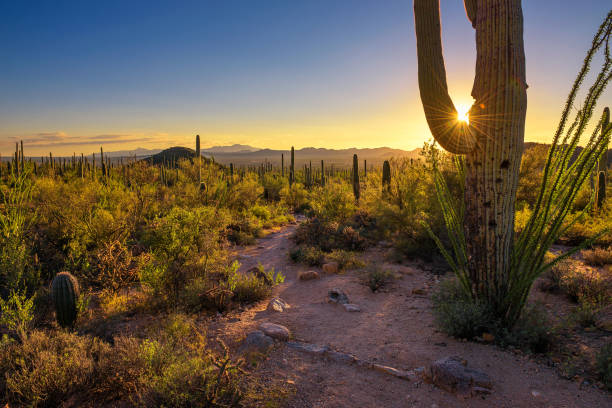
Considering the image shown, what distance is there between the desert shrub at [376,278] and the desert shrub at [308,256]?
1603 mm

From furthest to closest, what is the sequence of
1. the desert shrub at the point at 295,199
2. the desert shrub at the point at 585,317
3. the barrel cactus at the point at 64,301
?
the desert shrub at the point at 295,199 < the barrel cactus at the point at 64,301 < the desert shrub at the point at 585,317

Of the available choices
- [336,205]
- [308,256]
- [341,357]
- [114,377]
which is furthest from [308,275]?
[336,205]

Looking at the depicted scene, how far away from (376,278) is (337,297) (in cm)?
102

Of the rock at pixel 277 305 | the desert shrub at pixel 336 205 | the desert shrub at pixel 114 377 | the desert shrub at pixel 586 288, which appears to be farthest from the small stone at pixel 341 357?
the desert shrub at pixel 336 205

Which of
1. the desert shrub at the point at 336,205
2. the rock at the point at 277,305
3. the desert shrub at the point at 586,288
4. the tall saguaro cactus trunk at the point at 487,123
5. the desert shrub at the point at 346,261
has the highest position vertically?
the tall saguaro cactus trunk at the point at 487,123

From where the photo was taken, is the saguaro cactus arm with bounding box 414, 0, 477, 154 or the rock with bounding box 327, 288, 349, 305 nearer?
the saguaro cactus arm with bounding box 414, 0, 477, 154

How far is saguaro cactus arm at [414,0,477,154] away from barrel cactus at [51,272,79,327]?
17.4ft

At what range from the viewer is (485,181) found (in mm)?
3635

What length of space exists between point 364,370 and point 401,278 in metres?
3.44

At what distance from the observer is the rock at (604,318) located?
3.77m

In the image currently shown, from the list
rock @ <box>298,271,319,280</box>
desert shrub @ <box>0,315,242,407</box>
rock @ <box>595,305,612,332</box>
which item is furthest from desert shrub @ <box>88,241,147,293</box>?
rock @ <box>595,305,612,332</box>

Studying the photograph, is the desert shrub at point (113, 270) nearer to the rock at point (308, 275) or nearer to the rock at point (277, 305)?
the rock at point (277, 305)

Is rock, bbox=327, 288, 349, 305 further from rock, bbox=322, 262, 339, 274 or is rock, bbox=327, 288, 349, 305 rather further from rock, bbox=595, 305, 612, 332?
rock, bbox=595, 305, 612, 332

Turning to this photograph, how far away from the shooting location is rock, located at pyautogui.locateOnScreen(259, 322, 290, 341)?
4.06 metres
